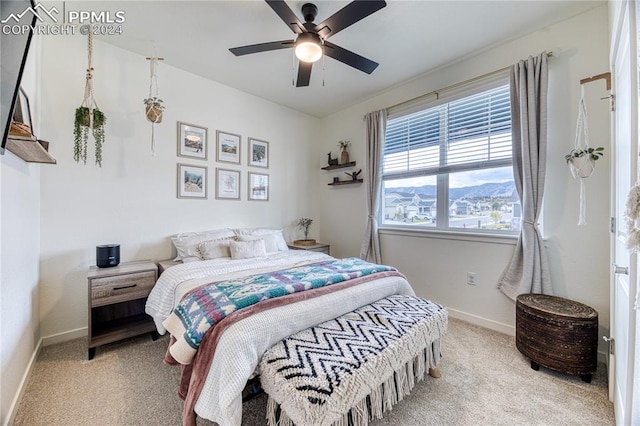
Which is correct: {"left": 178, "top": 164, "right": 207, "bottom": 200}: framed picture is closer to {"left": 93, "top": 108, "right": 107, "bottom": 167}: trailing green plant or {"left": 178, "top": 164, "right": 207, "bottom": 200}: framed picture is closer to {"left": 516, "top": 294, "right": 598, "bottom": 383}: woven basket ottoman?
{"left": 93, "top": 108, "right": 107, "bottom": 167}: trailing green plant

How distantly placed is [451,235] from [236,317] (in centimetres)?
249

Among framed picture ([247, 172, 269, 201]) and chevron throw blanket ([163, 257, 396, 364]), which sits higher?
framed picture ([247, 172, 269, 201])

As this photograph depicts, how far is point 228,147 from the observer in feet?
11.3

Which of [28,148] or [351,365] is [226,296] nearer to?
[351,365]

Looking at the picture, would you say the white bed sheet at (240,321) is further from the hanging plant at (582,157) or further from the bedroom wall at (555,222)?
the hanging plant at (582,157)

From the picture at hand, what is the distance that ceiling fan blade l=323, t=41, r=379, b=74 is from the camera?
6.87ft

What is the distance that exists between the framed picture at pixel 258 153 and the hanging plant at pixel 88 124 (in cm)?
164

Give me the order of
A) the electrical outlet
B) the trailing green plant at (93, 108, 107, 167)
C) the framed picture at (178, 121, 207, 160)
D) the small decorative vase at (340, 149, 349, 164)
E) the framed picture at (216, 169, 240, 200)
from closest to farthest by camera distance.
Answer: the trailing green plant at (93, 108, 107, 167)
the electrical outlet
the framed picture at (178, 121, 207, 160)
the framed picture at (216, 169, 240, 200)
the small decorative vase at (340, 149, 349, 164)

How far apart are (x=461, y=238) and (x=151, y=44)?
385 centimetres

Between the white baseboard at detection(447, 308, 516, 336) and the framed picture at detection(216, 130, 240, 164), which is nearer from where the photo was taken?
the white baseboard at detection(447, 308, 516, 336)

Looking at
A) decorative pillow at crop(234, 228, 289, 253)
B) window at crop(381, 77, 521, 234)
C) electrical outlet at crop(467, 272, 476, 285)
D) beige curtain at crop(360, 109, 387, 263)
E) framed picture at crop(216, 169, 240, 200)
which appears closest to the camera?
window at crop(381, 77, 521, 234)

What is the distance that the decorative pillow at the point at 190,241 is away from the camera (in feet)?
9.12

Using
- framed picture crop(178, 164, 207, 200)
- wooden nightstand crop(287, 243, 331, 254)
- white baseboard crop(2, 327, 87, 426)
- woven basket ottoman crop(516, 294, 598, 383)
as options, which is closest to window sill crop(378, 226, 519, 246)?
woven basket ottoman crop(516, 294, 598, 383)

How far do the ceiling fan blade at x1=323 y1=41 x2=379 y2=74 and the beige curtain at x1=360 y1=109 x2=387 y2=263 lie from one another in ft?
4.13
